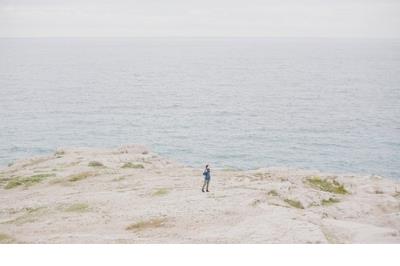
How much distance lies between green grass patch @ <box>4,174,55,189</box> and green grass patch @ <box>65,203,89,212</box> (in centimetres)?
632

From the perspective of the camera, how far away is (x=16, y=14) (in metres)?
26.9

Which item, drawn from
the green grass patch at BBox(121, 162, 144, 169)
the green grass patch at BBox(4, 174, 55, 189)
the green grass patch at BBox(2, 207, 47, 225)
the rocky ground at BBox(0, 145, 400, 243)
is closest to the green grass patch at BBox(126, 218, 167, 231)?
the rocky ground at BBox(0, 145, 400, 243)

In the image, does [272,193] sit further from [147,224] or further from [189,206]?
[147,224]

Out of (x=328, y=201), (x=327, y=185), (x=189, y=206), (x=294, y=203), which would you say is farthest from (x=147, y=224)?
(x=327, y=185)

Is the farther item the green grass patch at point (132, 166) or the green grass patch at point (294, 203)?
the green grass patch at point (132, 166)

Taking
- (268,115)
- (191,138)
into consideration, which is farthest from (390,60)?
(191,138)

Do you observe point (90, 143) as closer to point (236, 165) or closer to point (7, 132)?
point (7, 132)

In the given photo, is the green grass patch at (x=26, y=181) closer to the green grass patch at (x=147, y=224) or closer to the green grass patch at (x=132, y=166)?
the green grass patch at (x=132, y=166)

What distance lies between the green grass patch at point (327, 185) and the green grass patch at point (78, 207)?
1384cm

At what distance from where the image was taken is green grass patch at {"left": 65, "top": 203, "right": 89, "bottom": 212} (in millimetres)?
23558

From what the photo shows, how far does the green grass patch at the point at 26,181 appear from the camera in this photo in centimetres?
2893

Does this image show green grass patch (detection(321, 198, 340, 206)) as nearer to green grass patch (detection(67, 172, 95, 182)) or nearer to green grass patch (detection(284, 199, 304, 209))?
green grass patch (detection(284, 199, 304, 209))

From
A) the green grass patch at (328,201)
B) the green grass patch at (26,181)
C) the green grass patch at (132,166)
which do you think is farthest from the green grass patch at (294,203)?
the green grass patch at (26,181)
